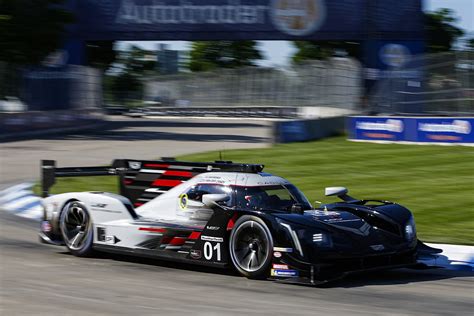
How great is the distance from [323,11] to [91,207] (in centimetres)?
3197

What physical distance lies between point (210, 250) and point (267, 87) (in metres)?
40.2

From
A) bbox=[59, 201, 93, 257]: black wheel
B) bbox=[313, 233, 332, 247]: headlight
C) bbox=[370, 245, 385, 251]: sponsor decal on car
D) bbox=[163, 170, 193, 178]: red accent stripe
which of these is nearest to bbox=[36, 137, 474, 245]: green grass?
bbox=[370, 245, 385, 251]: sponsor decal on car

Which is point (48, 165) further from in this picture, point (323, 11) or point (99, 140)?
point (323, 11)

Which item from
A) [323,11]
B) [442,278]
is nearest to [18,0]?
[323,11]

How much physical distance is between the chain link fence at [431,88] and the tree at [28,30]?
45.2ft

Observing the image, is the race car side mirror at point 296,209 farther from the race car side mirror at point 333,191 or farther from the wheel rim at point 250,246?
the race car side mirror at point 333,191

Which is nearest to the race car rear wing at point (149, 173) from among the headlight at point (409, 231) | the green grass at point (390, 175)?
the headlight at point (409, 231)

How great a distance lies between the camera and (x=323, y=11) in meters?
40.6

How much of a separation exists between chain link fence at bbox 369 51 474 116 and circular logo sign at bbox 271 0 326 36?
8830mm

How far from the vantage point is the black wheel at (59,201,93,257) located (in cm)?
1012

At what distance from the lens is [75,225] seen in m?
10.4

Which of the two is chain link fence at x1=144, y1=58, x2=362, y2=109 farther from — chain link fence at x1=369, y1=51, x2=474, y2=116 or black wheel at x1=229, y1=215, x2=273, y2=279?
black wheel at x1=229, y1=215, x2=273, y2=279

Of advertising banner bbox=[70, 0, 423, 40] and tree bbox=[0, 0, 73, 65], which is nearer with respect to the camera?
tree bbox=[0, 0, 73, 65]

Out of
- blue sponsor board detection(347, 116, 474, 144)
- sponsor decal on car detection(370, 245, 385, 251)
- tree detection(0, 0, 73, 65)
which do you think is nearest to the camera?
sponsor decal on car detection(370, 245, 385, 251)
